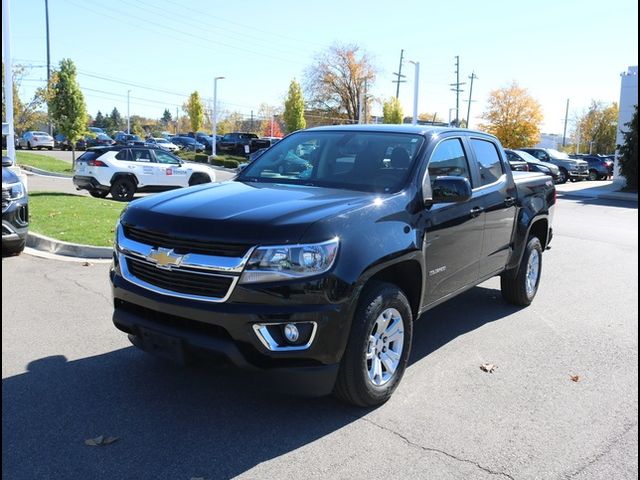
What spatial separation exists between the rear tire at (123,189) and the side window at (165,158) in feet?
4.04

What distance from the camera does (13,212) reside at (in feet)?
24.7

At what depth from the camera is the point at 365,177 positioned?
449 cm

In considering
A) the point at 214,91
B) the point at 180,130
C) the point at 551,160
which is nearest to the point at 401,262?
the point at 551,160

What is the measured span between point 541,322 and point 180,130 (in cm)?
10872

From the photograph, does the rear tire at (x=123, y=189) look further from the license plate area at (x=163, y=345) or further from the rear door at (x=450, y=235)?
the license plate area at (x=163, y=345)

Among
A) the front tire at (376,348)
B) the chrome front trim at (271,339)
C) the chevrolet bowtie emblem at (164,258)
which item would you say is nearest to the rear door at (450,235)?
the front tire at (376,348)

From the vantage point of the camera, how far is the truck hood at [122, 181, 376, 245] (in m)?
3.40

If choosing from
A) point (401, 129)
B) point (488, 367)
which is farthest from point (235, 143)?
point (488, 367)

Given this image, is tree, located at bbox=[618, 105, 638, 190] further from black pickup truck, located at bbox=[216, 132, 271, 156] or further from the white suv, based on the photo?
black pickup truck, located at bbox=[216, 132, 271, 156]

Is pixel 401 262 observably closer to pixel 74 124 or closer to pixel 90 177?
pixel 90 177

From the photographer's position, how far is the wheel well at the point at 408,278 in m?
4.07

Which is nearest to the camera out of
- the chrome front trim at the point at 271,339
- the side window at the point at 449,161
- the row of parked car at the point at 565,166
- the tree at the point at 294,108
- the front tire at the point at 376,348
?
the chrome front trim at the point at 271,339

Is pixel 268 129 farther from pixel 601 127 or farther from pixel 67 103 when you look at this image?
pixel 67 103

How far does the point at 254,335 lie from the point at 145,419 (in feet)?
3.19
